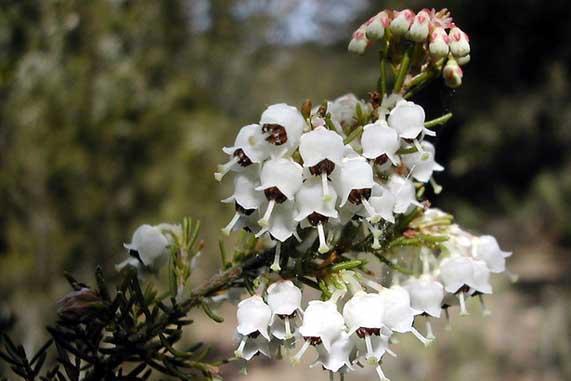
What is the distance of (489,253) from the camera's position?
121 cm

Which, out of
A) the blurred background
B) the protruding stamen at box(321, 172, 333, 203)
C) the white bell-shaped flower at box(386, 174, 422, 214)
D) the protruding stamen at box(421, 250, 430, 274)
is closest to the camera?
the protruding stamen at box(321, 172, 333, 203)

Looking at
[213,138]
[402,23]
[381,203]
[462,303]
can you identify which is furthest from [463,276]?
[213,138]

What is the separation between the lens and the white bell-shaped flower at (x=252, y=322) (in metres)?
1.00

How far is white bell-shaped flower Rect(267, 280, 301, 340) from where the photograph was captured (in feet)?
3.28

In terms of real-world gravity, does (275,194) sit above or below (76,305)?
above

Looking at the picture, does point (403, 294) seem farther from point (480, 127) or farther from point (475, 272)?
point (480, 127)

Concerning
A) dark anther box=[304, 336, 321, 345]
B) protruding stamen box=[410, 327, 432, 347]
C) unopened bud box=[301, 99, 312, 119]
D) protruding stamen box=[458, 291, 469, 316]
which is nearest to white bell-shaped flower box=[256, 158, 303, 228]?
unopened bud box=[301, 99, 312, 119]

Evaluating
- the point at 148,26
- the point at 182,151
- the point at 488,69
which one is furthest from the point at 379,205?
the point at 488,69

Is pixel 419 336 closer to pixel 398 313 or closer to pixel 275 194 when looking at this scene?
pixel 398 313

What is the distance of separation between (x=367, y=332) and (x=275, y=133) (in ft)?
1.19

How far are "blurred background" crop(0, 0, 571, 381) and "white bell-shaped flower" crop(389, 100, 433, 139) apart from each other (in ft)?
0.59

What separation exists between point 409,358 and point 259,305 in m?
7.30

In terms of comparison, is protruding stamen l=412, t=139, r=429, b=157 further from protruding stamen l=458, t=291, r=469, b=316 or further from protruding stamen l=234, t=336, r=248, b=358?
protruding stamen l=234, t=336, r=248, b=358

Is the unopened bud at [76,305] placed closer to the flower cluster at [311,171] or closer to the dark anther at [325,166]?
the flower cluster at [311,171]
